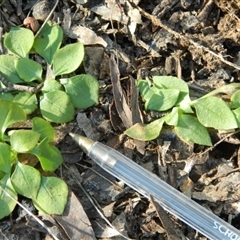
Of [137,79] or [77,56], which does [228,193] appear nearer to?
[137,79]

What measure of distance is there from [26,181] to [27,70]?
370mm

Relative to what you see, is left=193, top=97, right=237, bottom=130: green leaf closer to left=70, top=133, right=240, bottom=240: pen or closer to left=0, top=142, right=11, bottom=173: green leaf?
left=70, top=133, right=240, bottom=240: pen

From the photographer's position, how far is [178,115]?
68.9 inches

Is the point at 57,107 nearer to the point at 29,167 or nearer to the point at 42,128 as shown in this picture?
the point at 42,128

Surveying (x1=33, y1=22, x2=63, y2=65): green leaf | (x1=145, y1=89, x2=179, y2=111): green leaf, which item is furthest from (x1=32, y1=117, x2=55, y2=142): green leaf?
(x1=145, y1=89, x2=179, y2=111): green leaf

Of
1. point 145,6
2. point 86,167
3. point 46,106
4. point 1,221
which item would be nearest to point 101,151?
point 86,167

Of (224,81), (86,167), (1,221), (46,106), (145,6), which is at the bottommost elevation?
(1,221)

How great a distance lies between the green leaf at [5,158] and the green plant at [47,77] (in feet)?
0.47

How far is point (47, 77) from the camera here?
181 cm

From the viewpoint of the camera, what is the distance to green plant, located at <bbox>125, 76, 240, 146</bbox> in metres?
1.73

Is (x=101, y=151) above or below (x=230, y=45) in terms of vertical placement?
below

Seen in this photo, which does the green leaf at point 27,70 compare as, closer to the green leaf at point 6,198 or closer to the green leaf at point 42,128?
the green leaf at point 42,128

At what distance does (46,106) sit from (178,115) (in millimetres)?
427

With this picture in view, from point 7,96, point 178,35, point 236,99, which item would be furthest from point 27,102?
point 236,99
